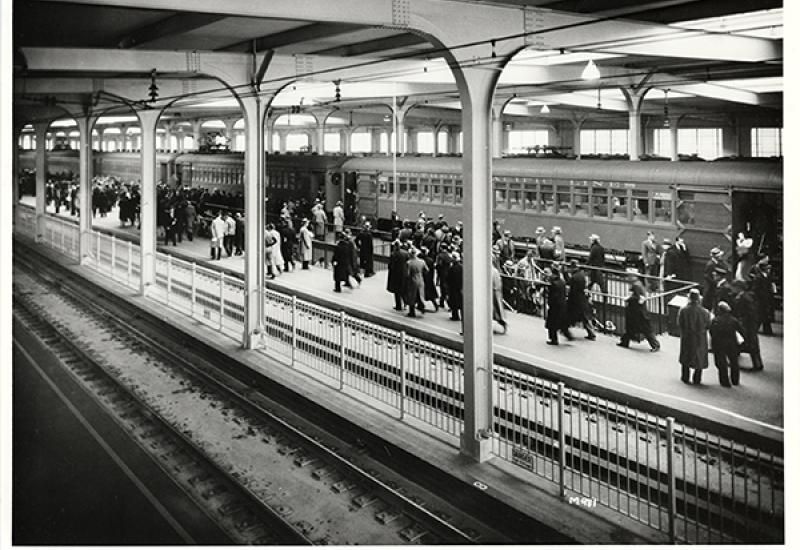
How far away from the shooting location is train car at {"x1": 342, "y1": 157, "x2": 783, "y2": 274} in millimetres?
16094

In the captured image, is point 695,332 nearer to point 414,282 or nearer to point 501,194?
point 414,282

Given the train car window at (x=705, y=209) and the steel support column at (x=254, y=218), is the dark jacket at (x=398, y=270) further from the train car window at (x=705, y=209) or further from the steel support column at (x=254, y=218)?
the train car window at (x=705, y=209)

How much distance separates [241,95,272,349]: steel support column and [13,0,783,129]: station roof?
0.70 meters

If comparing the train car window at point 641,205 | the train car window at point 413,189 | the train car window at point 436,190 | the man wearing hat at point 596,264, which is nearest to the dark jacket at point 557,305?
the man wearing hat at point 596,264

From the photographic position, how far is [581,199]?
20609 millimetres

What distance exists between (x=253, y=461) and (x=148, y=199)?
11709mm

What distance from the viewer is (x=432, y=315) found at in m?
16.2

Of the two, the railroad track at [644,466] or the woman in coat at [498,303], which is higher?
the woman in coat at [498,303]

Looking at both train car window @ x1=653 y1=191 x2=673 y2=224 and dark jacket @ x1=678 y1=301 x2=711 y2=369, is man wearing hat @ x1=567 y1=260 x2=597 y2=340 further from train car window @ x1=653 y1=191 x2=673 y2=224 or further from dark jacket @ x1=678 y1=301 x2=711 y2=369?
train car window @ x1=653 y1=191 x2=673 y2=224

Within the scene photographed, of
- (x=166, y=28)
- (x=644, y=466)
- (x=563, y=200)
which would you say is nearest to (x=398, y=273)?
(x=166, y=28)

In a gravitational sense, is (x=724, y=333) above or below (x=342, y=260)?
below

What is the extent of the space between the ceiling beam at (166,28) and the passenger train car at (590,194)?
17.5ft

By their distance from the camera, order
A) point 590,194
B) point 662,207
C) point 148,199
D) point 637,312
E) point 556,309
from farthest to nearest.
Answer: point 590,194
point 148,199
point 662,207
point 556,309
point 637,312

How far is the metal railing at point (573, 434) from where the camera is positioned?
23.9ft
